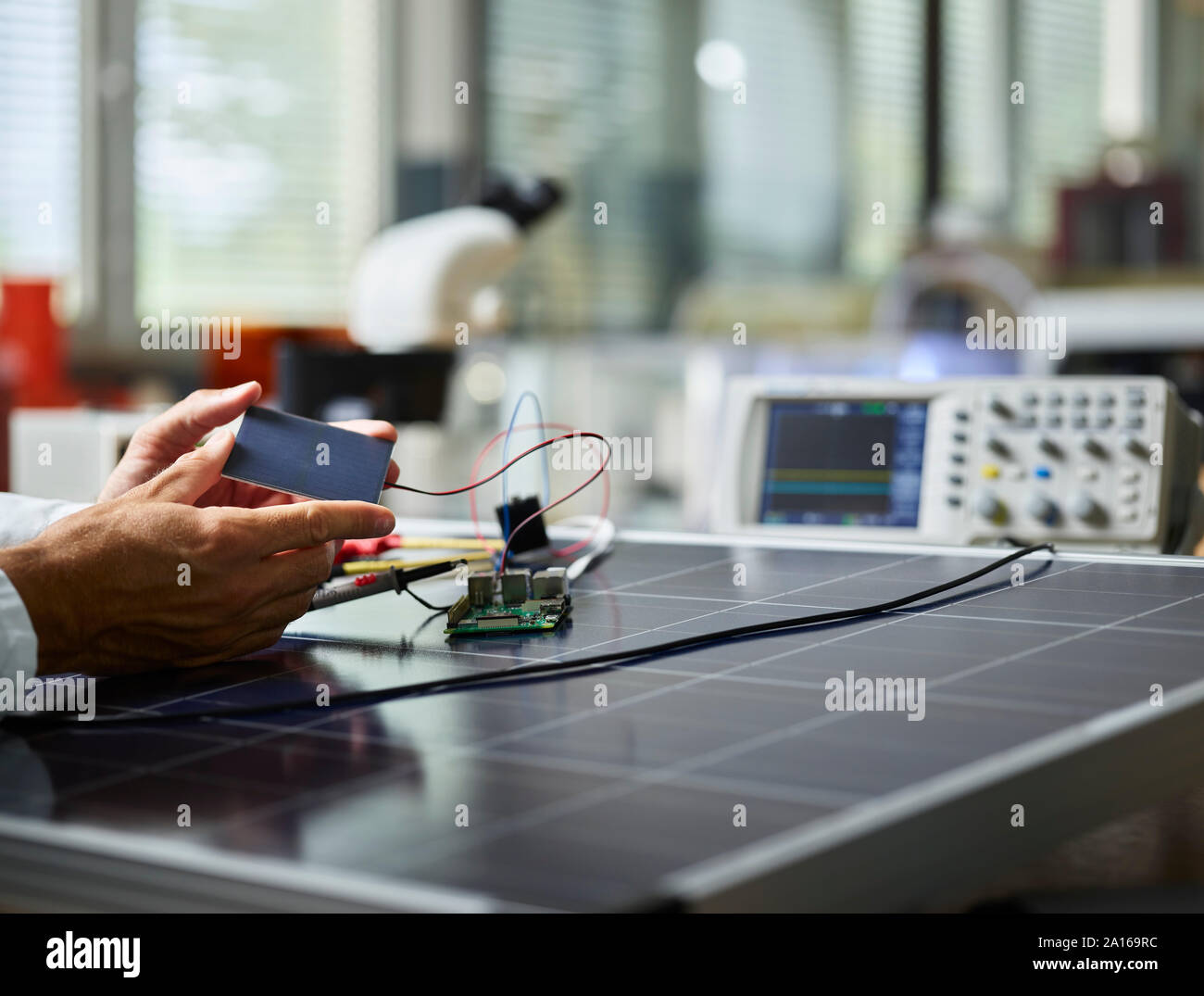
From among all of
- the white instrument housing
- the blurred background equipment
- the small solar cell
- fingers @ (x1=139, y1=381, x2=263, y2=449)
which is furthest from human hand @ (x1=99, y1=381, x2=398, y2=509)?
the blurred background equipment

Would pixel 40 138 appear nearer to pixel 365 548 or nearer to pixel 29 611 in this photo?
pixel 365 548

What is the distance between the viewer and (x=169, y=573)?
3.06ft

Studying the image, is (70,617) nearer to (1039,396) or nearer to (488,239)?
(1039,396)

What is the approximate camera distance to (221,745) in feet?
2.56

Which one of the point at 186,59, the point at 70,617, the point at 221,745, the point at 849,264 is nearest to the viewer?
Answer: the point at 221,745

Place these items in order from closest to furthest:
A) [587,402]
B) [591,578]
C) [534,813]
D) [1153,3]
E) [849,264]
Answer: [534,813], [591,578], [587,402], [1153,3], [849,264]

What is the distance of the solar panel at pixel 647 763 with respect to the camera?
0.59 m

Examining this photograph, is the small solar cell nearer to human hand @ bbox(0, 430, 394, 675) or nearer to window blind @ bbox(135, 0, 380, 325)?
human hand @ bbox(0, 430, 394, 675)

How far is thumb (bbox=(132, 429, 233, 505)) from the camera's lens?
1006 mm

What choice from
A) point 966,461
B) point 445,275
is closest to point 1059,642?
point 966,461

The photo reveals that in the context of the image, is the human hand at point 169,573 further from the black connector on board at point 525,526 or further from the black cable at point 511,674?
the black connector on board at point 525,526

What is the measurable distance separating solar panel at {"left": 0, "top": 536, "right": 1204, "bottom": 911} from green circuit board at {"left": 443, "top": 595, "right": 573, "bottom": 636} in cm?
2
